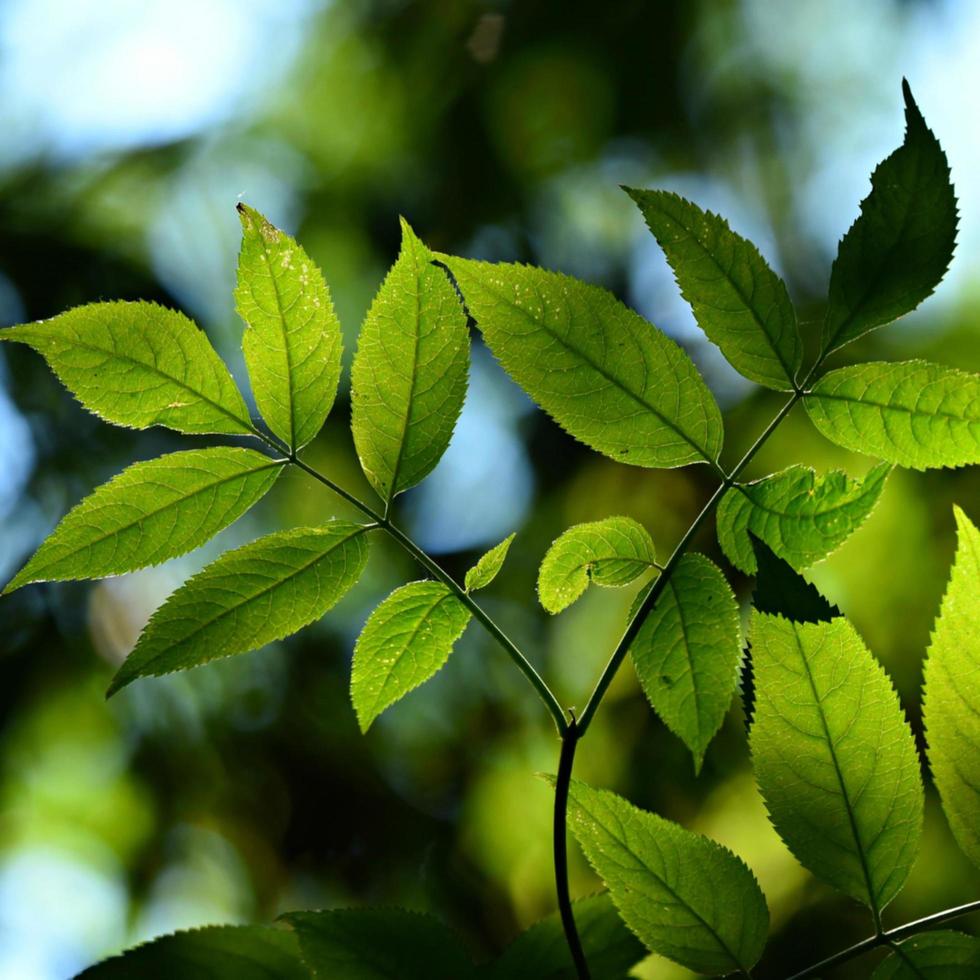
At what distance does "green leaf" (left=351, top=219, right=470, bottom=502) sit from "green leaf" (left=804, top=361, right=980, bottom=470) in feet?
0.73

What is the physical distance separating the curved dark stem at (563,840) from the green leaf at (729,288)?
0.79 ft

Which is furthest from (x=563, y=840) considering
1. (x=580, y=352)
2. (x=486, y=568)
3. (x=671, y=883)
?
(x=580, y=352)

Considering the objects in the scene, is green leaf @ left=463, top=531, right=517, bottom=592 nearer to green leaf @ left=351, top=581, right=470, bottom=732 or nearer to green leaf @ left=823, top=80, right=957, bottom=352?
green leaf @ left=351, top=581, right=470, bottom=732

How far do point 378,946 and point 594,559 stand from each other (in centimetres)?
26

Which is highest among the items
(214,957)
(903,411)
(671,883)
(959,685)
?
(903,411)

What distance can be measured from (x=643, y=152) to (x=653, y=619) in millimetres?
2610

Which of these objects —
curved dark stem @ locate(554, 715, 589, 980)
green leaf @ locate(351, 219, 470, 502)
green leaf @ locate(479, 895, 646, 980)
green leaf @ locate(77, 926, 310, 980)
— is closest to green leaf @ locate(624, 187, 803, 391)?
green leaf @ locate(351, 219, 470, 502)

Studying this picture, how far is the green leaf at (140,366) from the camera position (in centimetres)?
61

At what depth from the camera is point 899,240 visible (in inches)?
20.8

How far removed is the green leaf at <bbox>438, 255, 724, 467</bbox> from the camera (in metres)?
0.55

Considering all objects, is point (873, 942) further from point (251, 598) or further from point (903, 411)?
Result: point (251, 598)

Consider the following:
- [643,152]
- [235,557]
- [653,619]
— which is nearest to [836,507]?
[653,619]

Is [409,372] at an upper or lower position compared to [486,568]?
upper

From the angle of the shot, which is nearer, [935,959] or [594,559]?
[935,959]
